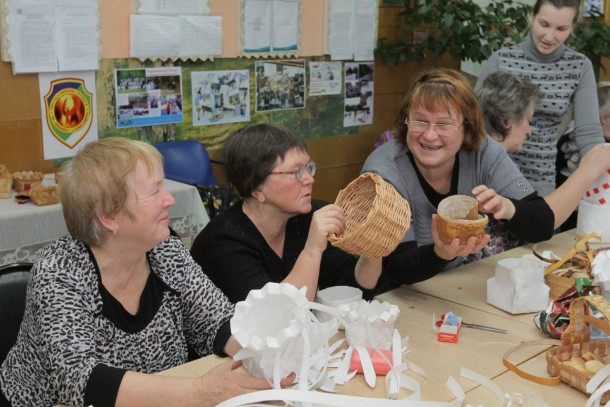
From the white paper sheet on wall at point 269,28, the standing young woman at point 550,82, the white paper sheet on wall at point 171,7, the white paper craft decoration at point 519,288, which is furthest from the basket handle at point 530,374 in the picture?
the white paper sheet on wall at point 269,28

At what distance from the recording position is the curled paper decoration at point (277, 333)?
1.33 metres

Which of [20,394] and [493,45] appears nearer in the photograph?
[20,394]

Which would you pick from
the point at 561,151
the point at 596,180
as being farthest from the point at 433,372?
the point at 561,151

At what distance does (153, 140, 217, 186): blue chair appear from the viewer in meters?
3.89

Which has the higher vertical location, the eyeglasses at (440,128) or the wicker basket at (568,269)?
the eyeglasses at (440,128)

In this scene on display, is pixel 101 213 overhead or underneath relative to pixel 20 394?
overhead

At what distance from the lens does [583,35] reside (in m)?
5.16

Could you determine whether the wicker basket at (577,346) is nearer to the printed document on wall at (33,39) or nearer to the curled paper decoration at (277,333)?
the curled paper decoration at (277,333)

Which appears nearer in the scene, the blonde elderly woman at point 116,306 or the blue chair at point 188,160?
the blonde elderly woman at point 116,306

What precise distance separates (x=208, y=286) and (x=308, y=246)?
0.29m

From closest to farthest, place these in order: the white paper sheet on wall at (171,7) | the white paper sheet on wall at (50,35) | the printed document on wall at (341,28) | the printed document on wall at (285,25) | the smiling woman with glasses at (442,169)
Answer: the smiling woman with glasses at (442,169) < the white paper sheet on wall at (50,35) < the white paper sheet on wall at (171,7) < the printed document on wall at (285,25) < the printed document on wall at (341,28)

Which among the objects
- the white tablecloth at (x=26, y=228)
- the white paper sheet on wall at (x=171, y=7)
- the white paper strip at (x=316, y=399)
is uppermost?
the white paper sheet on wall at (x=171, y=7)

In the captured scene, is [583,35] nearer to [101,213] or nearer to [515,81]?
[515,81]

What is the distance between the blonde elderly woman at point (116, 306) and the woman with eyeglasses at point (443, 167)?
0.65 metres
